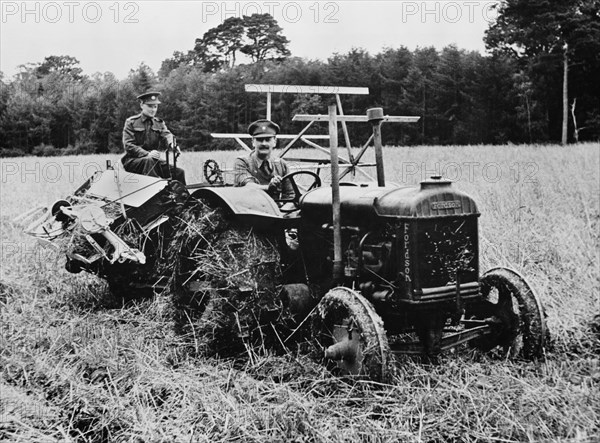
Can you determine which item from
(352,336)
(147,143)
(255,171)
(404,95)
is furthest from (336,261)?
(404,95)

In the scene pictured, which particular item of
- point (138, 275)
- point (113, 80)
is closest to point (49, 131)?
point (113, 80)

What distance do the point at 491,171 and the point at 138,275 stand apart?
360 inches

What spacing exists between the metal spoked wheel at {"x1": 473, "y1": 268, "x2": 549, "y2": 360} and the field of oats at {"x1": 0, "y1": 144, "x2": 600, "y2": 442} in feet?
0.38

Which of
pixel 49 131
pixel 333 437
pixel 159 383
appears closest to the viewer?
pixel 333 437

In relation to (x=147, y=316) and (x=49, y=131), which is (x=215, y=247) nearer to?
(x=147, y=316)

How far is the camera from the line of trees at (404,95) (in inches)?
1183

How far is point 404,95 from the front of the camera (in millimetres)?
34969

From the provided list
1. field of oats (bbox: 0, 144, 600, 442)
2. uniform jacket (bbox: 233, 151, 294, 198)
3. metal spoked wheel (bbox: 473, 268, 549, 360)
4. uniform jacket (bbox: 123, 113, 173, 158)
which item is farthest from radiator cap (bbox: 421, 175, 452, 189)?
uniform jacket (bbox: 123, 113, 173, 158)

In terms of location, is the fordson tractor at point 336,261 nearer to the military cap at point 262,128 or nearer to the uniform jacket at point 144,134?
the military cap at point 262,128

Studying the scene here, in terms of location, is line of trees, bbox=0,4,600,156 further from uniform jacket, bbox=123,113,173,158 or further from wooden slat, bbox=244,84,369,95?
uniform jacket, bbox=123,113,173,158

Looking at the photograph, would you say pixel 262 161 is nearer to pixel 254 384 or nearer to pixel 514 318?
pixel 254 384

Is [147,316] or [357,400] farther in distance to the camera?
[147,316]

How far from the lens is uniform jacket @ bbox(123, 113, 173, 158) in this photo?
686 centimetres

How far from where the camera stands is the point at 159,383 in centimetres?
383
